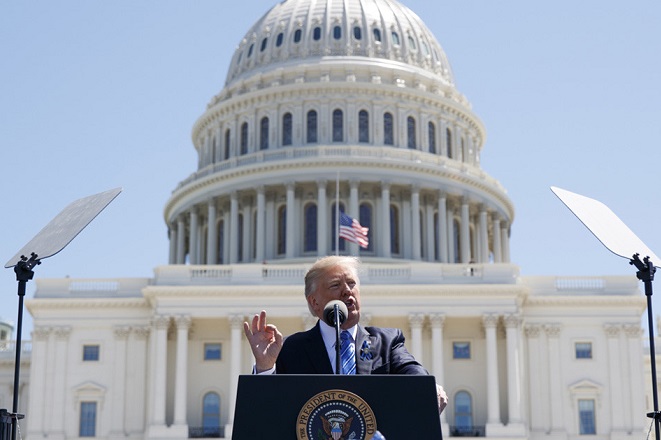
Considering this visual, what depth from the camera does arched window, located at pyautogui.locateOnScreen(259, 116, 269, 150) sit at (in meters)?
87.9

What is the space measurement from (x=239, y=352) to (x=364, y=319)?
6675mm

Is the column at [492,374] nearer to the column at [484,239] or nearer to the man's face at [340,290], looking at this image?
the column at [484,239]

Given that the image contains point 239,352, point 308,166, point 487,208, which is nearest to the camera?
point 239,352

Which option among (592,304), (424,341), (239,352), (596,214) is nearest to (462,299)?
(424,341)

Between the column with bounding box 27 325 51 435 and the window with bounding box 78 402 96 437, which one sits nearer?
the column with bounding box 27 325 51 435

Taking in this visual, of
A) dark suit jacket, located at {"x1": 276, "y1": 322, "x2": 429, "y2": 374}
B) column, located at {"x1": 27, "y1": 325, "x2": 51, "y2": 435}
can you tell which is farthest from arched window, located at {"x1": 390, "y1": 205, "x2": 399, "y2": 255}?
dark suit jacket, located at {"x1": 276, "y1": 322, "x2": 429, "y2": 374}

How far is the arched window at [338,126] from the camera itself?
86.6 meters

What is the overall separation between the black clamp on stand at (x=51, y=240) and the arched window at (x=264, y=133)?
72.0 meters

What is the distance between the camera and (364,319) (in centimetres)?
6712

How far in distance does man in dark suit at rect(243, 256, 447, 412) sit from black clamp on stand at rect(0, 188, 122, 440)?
4.74 m

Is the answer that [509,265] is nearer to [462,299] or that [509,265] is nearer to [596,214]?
[462,299]

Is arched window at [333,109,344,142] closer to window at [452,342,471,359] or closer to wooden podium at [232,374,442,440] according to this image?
window at [452,342,471,359]

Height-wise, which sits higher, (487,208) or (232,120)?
(232,120)

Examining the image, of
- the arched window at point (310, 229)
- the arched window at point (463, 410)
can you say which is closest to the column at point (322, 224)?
the arched window at point (310, 229)
